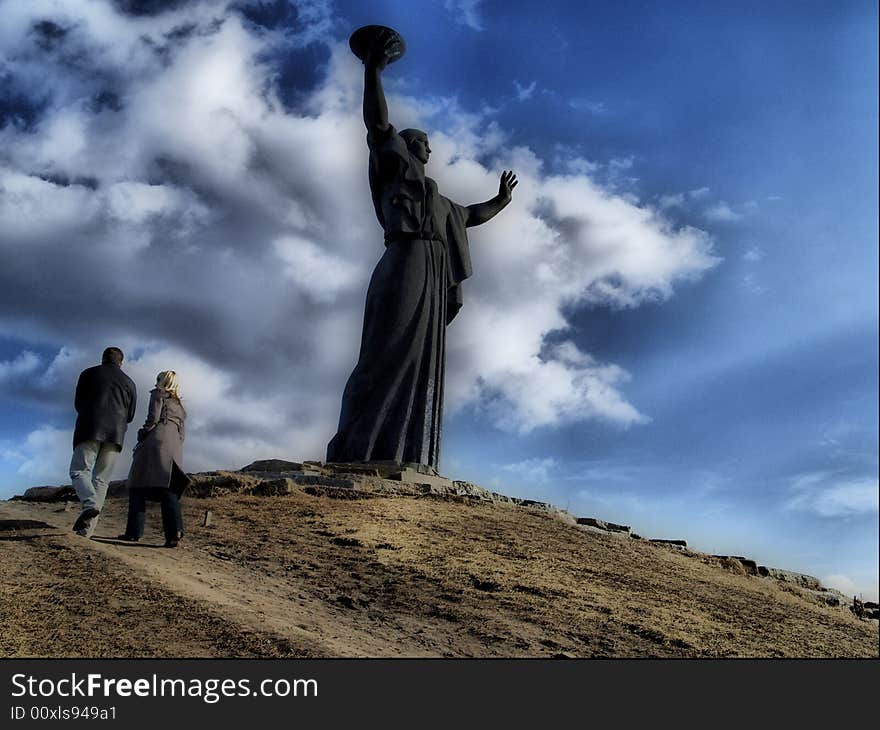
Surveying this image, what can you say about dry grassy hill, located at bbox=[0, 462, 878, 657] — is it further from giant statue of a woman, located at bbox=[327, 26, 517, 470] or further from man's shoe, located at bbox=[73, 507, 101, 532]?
giant statue of a woman, located at bbox=[327, 26, 517, 470]

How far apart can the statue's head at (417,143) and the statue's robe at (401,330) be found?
190mm

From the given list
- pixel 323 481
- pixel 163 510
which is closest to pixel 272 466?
pixel 323 481

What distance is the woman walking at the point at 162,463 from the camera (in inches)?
311

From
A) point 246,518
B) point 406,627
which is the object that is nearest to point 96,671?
point 406,627

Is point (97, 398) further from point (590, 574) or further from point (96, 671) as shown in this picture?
point (590, 574)

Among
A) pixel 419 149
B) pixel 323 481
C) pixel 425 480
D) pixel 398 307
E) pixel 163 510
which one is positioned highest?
pixel 419 149

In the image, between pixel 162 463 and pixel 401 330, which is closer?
pixel 162 463

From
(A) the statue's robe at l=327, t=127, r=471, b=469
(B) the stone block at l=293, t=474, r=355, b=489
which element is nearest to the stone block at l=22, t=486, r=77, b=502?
(B) the stone block at l=293, t=474, r=355, b=489

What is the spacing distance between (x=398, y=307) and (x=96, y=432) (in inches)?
273

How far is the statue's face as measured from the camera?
1493 centimetres

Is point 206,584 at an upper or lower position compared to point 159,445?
lower

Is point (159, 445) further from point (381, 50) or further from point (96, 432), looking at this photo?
point (381, 50)

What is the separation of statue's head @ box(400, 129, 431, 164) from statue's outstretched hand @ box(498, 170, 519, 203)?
7.48 feet

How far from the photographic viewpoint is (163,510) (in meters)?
8.09
